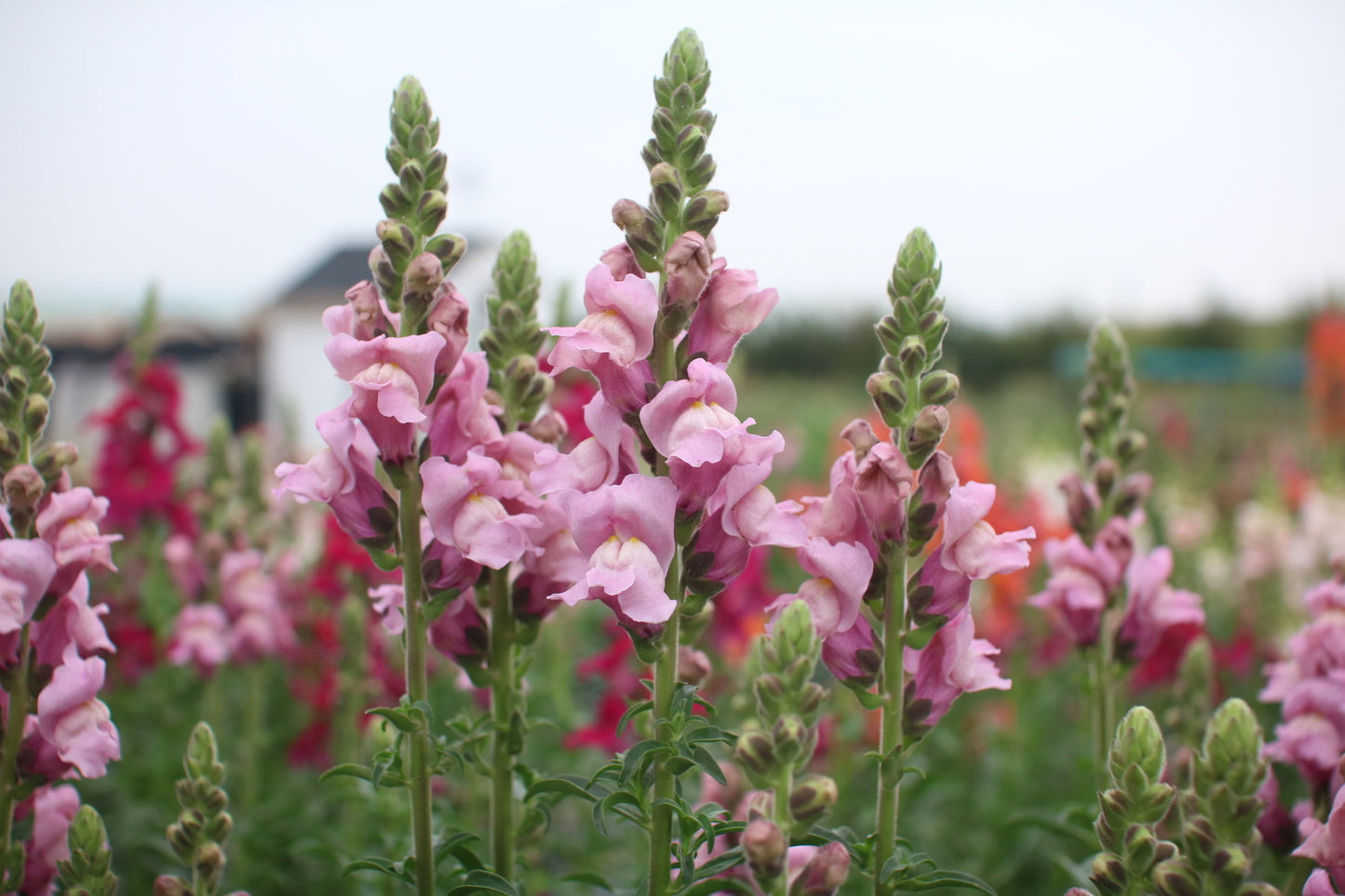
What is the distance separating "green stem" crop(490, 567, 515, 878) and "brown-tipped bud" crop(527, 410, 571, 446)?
Result: 0.92ft

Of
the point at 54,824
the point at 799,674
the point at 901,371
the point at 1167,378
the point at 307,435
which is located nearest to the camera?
the point at 799,674

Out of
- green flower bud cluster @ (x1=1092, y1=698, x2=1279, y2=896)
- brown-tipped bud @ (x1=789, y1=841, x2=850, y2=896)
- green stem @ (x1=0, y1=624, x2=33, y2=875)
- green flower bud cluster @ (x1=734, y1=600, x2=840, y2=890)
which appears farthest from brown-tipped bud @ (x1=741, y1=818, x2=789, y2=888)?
green stem @ (x1=0, y1=624, x2=33, y2=875)

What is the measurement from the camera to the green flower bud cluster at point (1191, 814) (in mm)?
1473

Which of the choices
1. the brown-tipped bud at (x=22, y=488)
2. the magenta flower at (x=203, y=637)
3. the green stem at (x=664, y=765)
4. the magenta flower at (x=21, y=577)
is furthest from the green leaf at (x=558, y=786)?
the magenta flower at (x=203, y=637)

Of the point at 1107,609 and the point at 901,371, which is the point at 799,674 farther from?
the point at 1107,609

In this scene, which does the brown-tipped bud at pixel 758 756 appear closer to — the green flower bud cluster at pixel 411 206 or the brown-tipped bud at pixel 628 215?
the brown-tipped bud at pixel 628 215

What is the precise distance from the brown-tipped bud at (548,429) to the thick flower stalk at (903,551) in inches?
22.6

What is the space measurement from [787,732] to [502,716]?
2.44ft

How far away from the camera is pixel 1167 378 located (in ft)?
76.7

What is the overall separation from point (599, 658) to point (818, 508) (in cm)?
181

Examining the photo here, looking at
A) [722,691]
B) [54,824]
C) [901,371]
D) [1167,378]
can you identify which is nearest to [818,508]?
[901,371]

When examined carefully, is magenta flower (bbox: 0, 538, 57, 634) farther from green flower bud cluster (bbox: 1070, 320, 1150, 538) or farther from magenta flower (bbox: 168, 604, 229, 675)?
green flower bud cluster (bbox: 1070, 320, 1150, 538)

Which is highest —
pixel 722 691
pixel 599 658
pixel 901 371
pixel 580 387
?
pixel 580 387

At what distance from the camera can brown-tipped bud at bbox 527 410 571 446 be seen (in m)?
2.00
